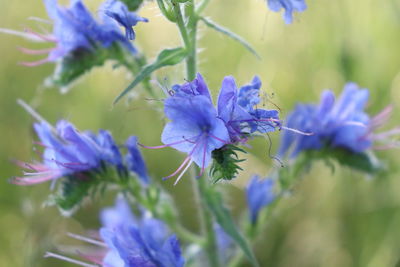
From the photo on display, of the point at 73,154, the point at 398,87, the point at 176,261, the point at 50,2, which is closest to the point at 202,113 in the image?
the point at 176,261

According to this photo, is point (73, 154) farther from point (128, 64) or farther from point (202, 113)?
point (202, 113)

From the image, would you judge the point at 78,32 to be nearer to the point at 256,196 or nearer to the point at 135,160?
the point at 135,160

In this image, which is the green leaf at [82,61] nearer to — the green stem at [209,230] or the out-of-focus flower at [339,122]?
the green stem at [209,230]

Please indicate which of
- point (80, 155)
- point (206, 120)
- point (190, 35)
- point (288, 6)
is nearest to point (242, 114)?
point (206, 120)

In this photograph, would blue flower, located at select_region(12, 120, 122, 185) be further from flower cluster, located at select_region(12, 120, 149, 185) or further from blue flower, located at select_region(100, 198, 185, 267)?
blue flower, located at select_region(100, 198, 185, 267)

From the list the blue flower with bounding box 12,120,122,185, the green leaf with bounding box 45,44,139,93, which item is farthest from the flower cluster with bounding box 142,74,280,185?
the green leaf with bounding box 45,44,139,93

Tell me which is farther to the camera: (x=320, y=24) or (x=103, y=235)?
(x=320, y=24)
